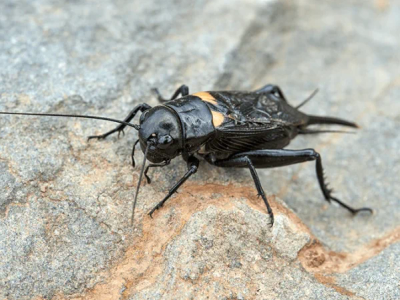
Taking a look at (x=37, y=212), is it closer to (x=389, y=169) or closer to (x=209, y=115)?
(x=209, y=115)

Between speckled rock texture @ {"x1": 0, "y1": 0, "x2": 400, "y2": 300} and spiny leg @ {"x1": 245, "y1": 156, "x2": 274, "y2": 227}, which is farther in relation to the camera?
spiny leg @ {"x1": 245, "y1": 156, "x2": 274, "y2": 227}

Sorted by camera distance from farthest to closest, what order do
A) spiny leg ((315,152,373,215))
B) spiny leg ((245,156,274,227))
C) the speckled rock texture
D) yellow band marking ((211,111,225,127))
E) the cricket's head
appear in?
spiny leg ((315,152,373,215)) < yellow band marking ((211,111,225,127)) < spiny leg ((245,156,274,227)) < the cricket's head < the speckled rock texture

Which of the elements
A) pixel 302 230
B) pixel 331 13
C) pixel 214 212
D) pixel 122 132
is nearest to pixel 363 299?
pixel 302 230

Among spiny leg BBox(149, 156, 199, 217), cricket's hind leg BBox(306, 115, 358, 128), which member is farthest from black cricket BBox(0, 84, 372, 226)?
cricket's hind leg BBox(306, 115, 358, 128)

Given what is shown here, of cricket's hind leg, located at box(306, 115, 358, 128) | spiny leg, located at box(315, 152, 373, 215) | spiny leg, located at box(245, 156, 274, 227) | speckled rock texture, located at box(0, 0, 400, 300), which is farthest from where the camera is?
cricket's hind leg, located at box(306, 115, 358, 128)

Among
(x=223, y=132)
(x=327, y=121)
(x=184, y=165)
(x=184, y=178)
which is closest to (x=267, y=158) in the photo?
(x=223, y=132)

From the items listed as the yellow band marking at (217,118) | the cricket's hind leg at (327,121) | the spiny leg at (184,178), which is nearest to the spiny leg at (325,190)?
the cricket's hind leg at (327,121)

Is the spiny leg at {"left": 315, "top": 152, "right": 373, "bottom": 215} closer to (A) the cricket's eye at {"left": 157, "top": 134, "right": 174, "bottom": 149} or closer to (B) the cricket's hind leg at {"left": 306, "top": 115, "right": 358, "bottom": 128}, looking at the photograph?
(B) the cricket's hind leg at {"left": 306, "top": 115, "right": 358, "bottom": 128}

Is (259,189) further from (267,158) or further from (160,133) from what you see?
(160,133)
